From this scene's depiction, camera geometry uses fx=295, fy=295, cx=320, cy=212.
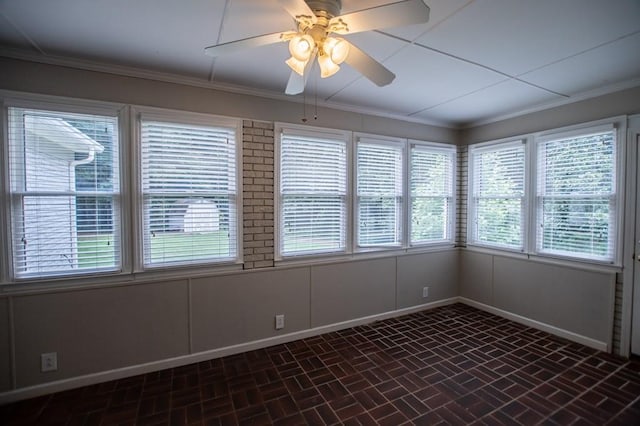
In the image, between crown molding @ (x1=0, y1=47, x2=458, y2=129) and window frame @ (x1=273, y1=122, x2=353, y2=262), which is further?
window frame @ (x1=273, y1=122, x2=353, y2=262)

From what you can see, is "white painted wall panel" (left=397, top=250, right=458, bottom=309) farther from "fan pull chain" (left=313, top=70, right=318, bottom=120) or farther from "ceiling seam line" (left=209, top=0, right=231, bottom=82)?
"ceiling seam line" (left=209, top=0, right=231, bottom=82)

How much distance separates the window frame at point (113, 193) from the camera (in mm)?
2152

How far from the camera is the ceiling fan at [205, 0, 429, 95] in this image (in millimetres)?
1311

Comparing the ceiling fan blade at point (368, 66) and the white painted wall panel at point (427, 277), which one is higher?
the ceiling fan blade at point (368, 66)

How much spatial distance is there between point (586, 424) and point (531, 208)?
2.21 metres

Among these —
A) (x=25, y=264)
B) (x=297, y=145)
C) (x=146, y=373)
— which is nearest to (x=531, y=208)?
(x=297, y=145)

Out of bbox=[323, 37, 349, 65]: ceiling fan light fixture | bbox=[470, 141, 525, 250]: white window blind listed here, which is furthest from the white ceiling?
bbox=[470, 141, 525, 250]: white window blind

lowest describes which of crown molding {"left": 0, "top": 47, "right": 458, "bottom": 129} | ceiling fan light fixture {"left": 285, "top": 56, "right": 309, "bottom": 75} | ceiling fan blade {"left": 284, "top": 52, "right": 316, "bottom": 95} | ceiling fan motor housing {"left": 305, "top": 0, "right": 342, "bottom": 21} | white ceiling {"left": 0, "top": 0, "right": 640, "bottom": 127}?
ceiling fan light fixture {"left": 285, "top": 56, "right": 309, "bottom": 75}

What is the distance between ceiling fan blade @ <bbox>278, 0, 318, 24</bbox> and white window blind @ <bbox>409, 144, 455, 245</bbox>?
2.79 meters

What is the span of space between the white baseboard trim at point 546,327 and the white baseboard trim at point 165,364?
4.57ft

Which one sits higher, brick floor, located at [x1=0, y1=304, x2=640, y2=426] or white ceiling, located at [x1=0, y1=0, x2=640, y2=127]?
white ceiling, located at [x1=0, y1=0, x2=640, y2=127]

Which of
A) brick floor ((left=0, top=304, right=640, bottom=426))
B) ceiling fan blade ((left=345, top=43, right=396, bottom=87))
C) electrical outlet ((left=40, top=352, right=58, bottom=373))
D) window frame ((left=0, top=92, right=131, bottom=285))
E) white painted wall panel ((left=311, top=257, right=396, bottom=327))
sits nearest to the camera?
ceiling fan blade ((left=345, top=43, right=396, bottom=87))

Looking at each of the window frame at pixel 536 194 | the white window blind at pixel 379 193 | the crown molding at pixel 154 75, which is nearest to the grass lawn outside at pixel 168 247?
the crown molding at pixel 154 75

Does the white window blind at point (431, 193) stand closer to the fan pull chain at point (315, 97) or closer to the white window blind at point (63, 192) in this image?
the fan pull chain at point (315, 97)
